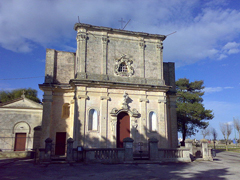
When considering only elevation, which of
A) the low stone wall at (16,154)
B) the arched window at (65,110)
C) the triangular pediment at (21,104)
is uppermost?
the triangular pediment at (21,104)

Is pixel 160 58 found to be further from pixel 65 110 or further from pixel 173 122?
pixel 65 110

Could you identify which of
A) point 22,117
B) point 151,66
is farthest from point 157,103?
point 22,117

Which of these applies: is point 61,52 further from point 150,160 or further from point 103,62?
point 150,160

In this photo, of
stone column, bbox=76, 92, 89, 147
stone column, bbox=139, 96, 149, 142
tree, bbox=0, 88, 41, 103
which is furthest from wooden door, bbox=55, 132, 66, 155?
tree, bbox=0, 88, 41, 103

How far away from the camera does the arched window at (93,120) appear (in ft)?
63.3

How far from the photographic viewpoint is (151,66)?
22.4 metres

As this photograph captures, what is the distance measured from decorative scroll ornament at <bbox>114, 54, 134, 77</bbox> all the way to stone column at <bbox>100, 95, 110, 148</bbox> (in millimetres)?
3041

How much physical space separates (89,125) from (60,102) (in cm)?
393

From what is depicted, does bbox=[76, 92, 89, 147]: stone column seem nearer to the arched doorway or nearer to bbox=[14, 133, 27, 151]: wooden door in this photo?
the arched doorway

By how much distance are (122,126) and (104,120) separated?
1.79 meters

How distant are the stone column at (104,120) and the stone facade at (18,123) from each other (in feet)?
37.2

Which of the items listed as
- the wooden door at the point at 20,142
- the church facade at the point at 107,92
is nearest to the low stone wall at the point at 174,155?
the church facade at the point at 107,92

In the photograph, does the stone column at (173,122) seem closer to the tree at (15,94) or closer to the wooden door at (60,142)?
the wooden door at (60,142)

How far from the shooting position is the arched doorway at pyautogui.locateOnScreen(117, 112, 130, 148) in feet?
65.4
